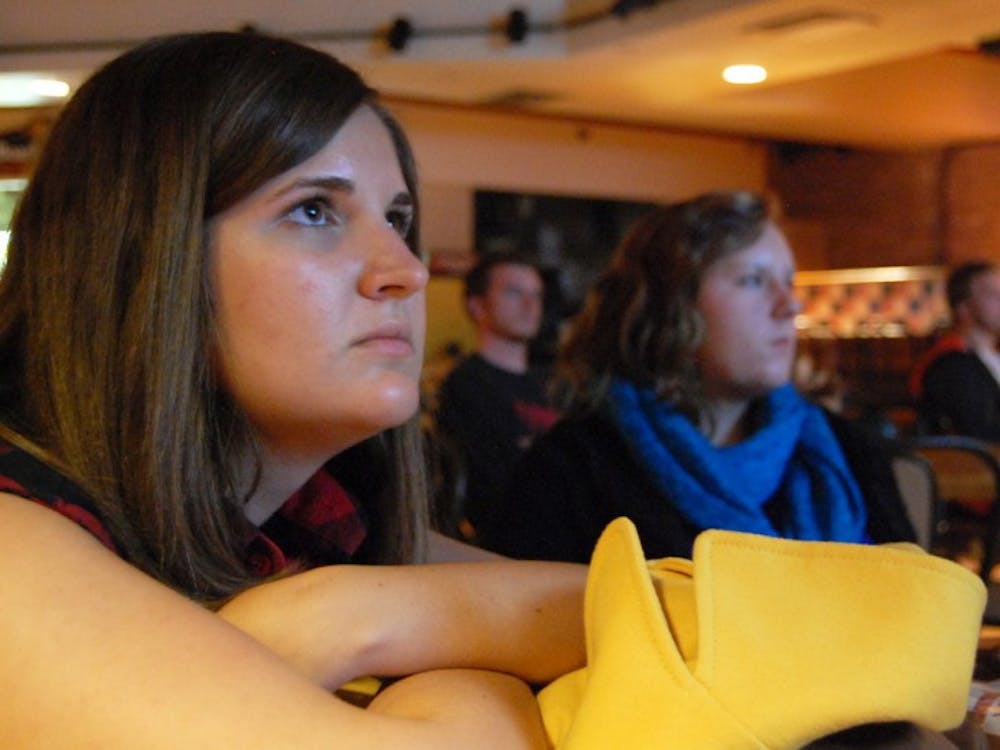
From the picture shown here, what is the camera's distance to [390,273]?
862 millimetres

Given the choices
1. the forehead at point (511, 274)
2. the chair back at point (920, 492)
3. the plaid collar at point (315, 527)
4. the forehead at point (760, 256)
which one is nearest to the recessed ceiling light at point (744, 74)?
the forehead at point (511, 274)

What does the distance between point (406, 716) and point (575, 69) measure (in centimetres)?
487

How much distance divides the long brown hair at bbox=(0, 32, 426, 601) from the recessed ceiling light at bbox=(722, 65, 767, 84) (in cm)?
457

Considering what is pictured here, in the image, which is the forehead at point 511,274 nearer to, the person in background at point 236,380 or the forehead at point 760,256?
the forehead at point 760,256

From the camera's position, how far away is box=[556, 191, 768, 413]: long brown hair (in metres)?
1.86

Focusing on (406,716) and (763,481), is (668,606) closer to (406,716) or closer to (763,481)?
(406,716)

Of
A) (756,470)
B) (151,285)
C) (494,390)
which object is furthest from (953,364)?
(151,285)

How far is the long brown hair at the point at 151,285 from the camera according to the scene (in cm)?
80

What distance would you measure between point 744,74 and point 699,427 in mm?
3862

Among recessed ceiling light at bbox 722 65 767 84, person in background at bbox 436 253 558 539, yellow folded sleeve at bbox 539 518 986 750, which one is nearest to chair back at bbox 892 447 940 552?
person in background at bbox 436 253 558 539

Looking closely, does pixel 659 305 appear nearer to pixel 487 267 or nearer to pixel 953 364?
pixel 487 267

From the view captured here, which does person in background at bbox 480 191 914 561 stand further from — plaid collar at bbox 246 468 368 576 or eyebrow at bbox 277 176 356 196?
eyebrow at bbox 277 176 356 196

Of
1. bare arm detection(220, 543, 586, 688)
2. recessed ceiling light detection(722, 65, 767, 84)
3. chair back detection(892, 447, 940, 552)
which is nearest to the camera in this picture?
bare arm detection(220, 543, 586, 688)

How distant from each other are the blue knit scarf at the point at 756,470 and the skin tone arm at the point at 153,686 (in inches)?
43.4
